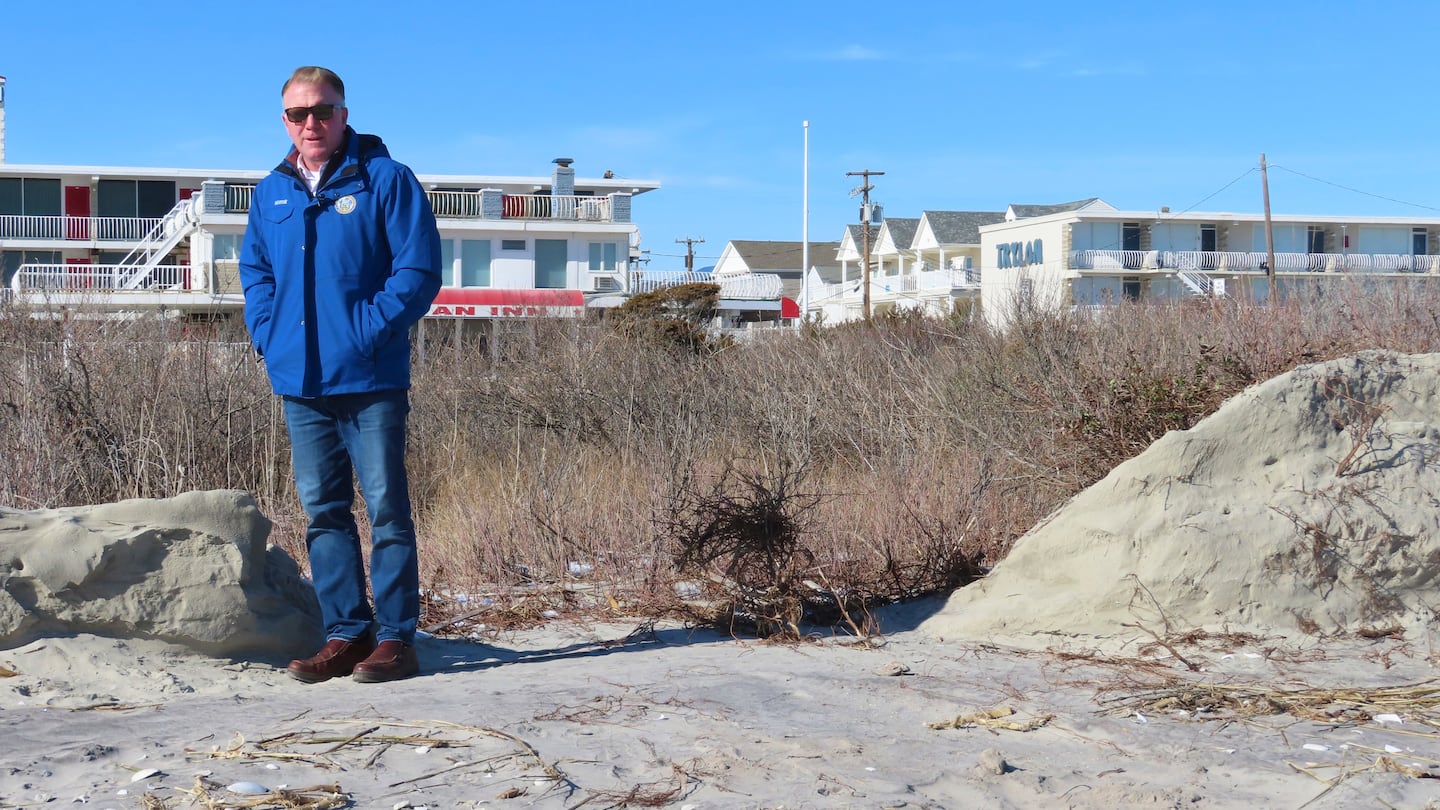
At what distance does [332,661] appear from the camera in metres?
4.41

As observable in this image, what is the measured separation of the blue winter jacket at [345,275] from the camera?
4312mm

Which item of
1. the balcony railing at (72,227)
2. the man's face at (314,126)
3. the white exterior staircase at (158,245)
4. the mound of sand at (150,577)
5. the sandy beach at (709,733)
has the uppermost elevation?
the balcony railing at (72,227)

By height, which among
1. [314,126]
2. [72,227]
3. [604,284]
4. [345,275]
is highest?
[72,227]

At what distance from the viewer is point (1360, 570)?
16.8 feet

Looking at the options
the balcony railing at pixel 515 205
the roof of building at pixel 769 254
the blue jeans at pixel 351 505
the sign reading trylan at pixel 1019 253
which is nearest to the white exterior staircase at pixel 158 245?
the balcony railing at pixel 515 205

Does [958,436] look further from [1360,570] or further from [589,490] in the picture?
[1360,570]

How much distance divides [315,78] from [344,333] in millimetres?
878

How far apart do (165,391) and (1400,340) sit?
31.8ft

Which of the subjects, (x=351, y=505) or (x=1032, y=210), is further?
(x=1032, y=210)

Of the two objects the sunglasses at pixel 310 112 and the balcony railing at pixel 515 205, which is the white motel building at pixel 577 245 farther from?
the sunglasses at pixel 310 112

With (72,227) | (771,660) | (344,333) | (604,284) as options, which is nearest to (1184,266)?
(604,284)

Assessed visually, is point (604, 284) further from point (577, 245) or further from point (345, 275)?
point (345, 275)

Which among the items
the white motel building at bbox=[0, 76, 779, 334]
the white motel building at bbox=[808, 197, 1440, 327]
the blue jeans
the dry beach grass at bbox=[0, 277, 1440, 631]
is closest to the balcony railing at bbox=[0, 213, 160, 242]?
the white motel building at bbox=[0, 76, 779, 334]

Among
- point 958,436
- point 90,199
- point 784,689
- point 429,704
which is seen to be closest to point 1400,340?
point 958,436
